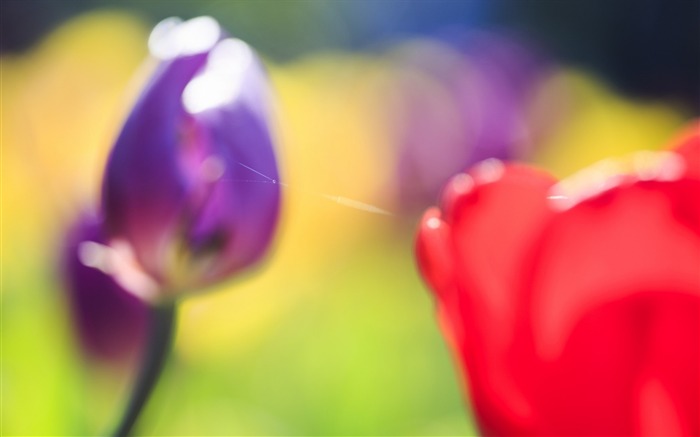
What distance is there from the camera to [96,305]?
0.62 m

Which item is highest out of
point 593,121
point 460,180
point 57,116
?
point 593,121

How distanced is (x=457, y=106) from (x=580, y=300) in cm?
22

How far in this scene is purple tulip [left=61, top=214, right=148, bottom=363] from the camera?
24.4 inches

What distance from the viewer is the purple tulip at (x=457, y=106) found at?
0.63m

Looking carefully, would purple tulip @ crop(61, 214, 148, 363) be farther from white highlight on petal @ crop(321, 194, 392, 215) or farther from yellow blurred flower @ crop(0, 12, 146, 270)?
white highlight on petal @ crop(321, 194, 392, 215)

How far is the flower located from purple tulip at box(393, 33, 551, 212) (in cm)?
12

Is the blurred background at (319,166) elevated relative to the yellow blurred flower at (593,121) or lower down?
lower down

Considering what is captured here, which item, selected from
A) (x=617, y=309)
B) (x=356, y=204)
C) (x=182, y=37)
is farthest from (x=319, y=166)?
(x=617, y=309)

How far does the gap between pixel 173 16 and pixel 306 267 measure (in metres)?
0.25

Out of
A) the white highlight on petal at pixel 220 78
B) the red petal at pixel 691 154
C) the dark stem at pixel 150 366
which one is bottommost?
the dark stem at pixel 150 366

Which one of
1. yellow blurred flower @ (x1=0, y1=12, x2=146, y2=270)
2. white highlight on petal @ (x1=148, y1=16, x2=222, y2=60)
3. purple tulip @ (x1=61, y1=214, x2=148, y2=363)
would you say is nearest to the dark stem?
purple tulip @ (x1=61, y1=214, x2=148, y2=363)

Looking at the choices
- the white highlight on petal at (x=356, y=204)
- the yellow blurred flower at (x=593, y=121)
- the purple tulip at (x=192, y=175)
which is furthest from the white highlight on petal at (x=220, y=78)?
the yellow blurred flower at (x=593, y=121)

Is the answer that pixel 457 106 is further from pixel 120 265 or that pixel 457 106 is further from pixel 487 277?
pixel 120 265

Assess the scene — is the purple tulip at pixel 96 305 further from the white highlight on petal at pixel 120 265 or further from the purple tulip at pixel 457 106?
the purple tulip at pixel 457 106
